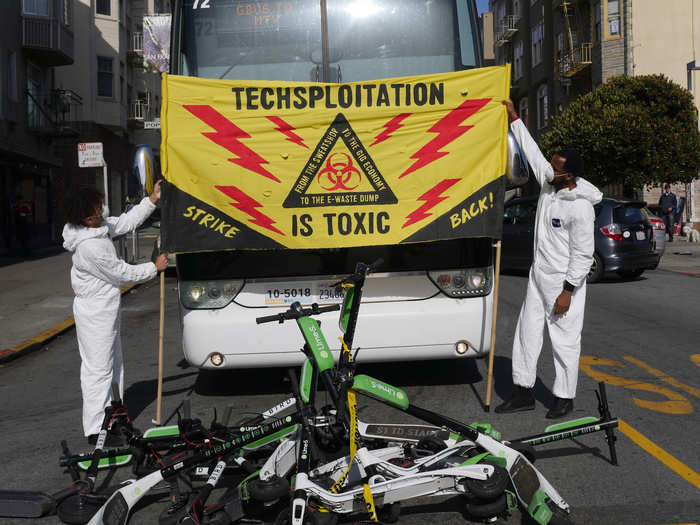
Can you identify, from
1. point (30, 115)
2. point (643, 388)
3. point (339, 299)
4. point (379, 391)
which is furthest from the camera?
point (30, 115)

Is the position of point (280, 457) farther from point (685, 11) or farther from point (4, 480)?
point (685, 11)

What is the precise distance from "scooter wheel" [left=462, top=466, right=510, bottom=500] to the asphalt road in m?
0.28

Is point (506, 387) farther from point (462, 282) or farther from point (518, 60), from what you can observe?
point (518, 60)

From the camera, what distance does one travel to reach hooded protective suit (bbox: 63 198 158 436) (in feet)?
16.0

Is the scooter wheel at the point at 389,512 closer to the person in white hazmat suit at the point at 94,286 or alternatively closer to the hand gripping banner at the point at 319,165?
the person in white hazmat suit at the point at 94,286

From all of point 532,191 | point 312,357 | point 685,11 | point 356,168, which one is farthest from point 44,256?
point 532,191

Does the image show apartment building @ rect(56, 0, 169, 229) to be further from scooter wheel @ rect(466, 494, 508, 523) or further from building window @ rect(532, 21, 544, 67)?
scooter wheel @ rect(466, 494, 508, 523)

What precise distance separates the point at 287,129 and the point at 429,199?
1163mm

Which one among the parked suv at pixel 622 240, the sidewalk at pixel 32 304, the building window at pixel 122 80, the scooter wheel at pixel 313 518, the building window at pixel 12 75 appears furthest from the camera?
the building window at pixel 122 80

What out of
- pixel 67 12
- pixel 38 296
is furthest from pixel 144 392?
pixel 67 12

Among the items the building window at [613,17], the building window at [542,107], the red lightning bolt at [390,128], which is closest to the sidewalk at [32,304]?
the red lightning bolt at [390,128]

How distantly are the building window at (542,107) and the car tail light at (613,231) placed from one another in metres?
30.4

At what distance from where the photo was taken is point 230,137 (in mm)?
5441

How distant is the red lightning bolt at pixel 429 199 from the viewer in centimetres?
541
